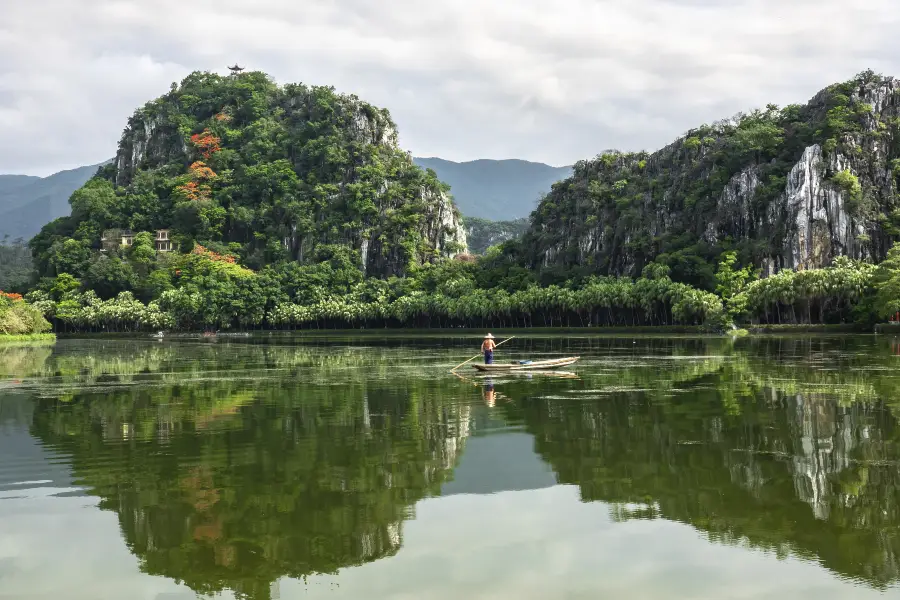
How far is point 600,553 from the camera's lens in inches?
524

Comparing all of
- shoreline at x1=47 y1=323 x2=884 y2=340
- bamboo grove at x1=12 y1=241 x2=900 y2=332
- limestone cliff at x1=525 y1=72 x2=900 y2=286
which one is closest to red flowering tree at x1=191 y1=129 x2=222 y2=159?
bamboo grove at x1=12 y1=241 x2=900 y2=332

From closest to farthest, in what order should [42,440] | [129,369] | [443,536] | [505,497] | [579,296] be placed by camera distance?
[443,536], [505,497], [42,440], [129,369], [579,296]

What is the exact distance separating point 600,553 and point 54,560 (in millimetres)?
8022

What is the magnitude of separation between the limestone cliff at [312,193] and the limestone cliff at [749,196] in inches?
916

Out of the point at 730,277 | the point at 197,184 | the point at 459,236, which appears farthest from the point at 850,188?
the point at 197,184

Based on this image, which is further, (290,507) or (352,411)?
(352,411)

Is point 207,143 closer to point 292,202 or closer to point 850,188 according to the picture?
point 292,202

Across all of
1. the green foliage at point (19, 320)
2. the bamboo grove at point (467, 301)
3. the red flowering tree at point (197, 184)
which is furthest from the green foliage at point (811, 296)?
the red flowering tree at point (197, 184)

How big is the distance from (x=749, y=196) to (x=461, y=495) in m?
128

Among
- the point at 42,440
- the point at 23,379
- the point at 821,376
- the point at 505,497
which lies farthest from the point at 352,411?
the point at 23,379

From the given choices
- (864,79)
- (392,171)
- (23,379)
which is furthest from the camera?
(392,171)

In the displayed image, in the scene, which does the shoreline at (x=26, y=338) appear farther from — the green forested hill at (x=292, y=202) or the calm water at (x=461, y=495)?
the calm water at (x=461, y=495)

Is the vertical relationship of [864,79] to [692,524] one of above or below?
above

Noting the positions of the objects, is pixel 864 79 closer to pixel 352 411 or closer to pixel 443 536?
pixel 352 411
